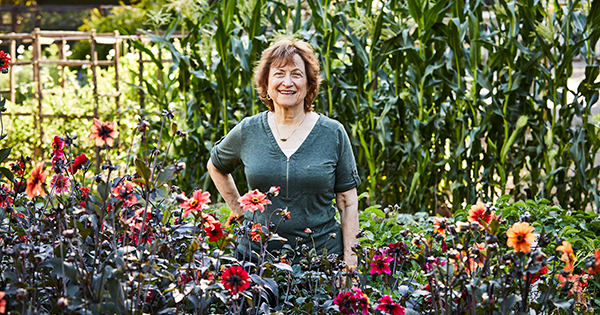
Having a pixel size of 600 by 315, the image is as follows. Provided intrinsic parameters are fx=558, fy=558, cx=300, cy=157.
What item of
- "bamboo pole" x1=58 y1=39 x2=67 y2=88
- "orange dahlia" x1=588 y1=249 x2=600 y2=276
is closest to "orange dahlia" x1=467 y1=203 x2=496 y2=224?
"orange dahlia" x1=588 y1=249 x2=600 y2=276

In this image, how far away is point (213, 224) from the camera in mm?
1452

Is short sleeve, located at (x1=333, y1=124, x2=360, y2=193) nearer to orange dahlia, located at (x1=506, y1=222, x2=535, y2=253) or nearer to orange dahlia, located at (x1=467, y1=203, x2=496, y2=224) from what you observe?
orange dahlia, located at (x1=467, y1=203, x2=496, y2=224)

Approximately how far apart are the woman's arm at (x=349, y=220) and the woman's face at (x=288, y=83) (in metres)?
0.39

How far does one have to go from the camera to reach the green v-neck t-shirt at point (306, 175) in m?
2.01

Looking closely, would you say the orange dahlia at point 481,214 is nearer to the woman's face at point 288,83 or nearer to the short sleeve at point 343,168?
the short sleeve at point 343,168

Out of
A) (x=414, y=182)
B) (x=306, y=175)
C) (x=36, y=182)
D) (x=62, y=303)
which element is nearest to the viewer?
(x=62, y=303)

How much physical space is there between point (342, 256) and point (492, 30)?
2513mm

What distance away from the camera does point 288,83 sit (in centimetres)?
202

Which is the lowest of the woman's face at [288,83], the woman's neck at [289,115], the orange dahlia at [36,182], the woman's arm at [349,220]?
the woman's arm at [349,220]

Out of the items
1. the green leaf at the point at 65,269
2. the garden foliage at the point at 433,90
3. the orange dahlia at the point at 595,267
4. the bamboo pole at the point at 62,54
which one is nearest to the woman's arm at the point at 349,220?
the orange dahlia at the point at 595,267

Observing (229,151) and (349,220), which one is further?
(229,151)

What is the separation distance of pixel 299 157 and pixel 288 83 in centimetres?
Result: 27

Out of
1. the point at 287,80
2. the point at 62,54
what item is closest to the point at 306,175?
the point at 287,80

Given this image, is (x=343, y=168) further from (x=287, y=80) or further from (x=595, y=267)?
(x=595, y=267)
